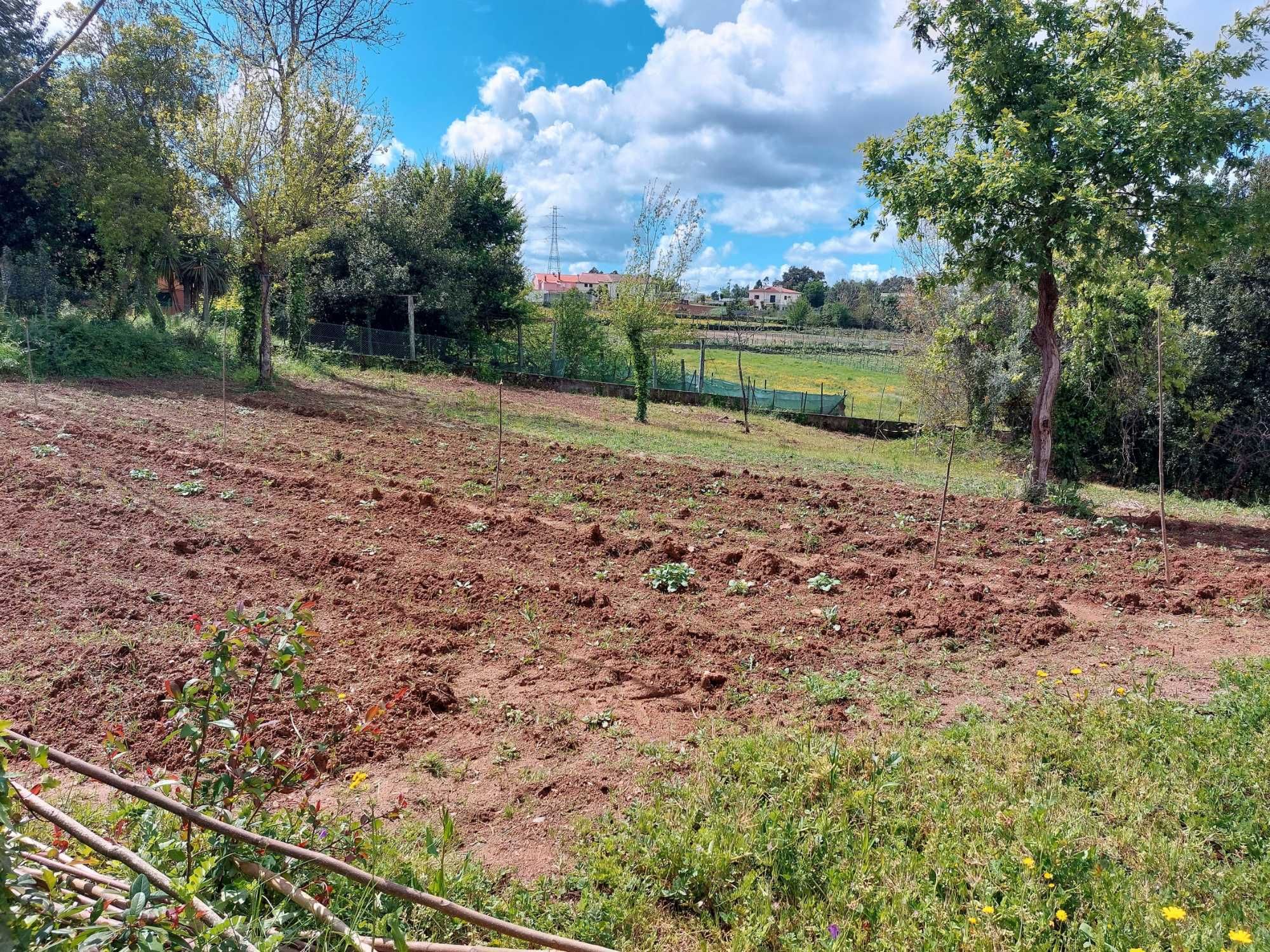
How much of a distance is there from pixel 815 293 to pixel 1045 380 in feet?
306

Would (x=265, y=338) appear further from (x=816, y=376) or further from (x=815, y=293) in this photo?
(x=815, y=293)

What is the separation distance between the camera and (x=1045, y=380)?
417 inches

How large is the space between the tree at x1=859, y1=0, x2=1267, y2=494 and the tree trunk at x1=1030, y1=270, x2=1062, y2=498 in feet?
0.07

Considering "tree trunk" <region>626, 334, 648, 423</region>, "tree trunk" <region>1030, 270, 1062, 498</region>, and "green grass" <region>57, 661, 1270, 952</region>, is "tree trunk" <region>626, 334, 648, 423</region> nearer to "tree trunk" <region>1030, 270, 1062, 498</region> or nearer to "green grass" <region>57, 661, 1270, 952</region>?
"tree trunk" <region>1030, 270, 1062, 498</region>

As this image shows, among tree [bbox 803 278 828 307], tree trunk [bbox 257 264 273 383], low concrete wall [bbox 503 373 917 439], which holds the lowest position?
low concrete wall [bbox 503 373 917 439]

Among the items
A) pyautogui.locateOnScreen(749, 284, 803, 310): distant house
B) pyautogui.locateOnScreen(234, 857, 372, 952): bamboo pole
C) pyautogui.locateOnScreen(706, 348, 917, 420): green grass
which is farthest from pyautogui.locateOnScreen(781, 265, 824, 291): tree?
pyautogui.locateOnScreen(234, 857, 372, 952): bamboo pole

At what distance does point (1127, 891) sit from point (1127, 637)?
10.7 feet

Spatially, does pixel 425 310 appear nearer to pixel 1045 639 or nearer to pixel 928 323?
pixel 928 323

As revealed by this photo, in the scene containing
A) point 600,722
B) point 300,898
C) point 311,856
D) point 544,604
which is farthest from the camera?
point 544,604

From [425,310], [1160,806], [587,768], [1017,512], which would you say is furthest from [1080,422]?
[425,310]

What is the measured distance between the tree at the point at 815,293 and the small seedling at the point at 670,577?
92.8 m

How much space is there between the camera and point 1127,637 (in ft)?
18.2

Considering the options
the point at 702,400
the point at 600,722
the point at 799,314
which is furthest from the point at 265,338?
the point at 799,314

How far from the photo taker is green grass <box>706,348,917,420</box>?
3184 cm
